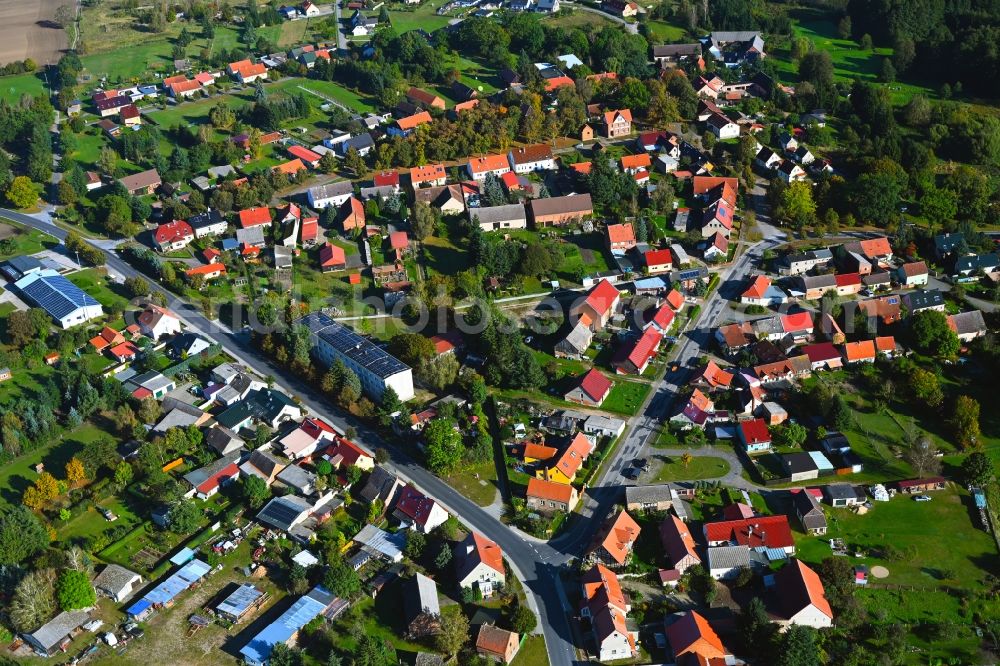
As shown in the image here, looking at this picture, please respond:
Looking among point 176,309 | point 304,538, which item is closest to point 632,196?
point 176,309

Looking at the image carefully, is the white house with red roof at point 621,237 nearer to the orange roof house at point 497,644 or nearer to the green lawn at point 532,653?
the green lawn at point 532,653

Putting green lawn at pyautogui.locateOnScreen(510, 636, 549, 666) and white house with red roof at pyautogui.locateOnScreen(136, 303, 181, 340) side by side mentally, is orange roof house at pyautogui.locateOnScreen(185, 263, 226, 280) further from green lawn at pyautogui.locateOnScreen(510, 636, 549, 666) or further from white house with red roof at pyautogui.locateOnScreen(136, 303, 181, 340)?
green lawn at pyautogui.locateOnScreen(510, 636, 549, 666)

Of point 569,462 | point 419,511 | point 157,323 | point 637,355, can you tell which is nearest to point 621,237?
point 637,355

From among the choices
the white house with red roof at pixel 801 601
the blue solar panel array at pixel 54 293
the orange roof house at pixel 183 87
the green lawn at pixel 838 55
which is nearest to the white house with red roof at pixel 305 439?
the blue solar panel array at pixel 54 293

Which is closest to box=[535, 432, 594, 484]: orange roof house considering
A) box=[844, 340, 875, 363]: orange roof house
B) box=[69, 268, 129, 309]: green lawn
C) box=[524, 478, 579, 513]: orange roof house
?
box=[524, 478, 579, 513]: orange roof house

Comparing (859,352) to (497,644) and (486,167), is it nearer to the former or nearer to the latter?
(497,644)

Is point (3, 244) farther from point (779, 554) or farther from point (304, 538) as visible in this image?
point (779, 554)
